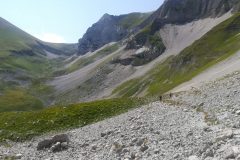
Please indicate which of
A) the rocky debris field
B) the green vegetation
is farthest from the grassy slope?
the rocky debris field

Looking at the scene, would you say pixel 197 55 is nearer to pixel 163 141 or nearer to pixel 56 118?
pixel 56 118

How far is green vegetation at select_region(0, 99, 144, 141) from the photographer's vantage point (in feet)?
152

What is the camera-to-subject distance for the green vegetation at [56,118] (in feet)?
152

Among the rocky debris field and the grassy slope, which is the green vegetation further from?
the grassy slope

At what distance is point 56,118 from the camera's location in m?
49.9

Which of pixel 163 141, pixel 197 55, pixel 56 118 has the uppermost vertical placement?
pixel 163 141

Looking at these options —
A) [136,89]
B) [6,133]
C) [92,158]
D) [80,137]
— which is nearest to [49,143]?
[80,137]

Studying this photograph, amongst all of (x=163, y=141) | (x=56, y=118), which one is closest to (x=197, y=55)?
(x=56, y=118)

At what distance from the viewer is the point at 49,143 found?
3497 centimetres

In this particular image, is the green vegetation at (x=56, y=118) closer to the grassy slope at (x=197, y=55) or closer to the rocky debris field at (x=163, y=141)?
the rocky debris field at (x=163, y=141)

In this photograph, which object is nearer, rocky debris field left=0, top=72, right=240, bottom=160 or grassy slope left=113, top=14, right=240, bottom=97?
rocky debris field left=0, top=72, right=240, bottom=160

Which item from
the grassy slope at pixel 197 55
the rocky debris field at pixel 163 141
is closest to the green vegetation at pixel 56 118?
the rocky debris field at pixel 163 141

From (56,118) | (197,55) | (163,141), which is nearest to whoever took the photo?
(163,141)

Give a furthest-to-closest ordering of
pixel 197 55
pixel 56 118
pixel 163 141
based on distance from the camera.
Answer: pixel 197 55 → pixel 56 118 → pixel 163 141
